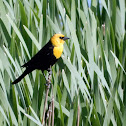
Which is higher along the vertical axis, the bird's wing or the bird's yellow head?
the bird's yellow head

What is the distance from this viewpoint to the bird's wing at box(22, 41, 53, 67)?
1225mm

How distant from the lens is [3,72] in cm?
137

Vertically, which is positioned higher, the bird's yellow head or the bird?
the bird's yellow head

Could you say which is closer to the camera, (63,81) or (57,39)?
(57,39)

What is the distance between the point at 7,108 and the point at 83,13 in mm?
703

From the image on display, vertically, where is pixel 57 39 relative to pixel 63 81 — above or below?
above

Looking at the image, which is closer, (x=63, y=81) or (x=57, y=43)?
(x=57, y=43)

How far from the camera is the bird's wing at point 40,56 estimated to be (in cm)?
122

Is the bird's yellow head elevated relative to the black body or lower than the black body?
elevated

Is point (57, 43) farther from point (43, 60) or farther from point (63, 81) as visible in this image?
point (63, 81)

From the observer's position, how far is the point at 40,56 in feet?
4.19

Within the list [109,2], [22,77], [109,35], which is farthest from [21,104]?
[109,2]

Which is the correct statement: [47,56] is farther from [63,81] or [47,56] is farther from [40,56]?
[63,81]

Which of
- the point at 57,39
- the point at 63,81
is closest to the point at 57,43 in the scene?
the point at 57,39
